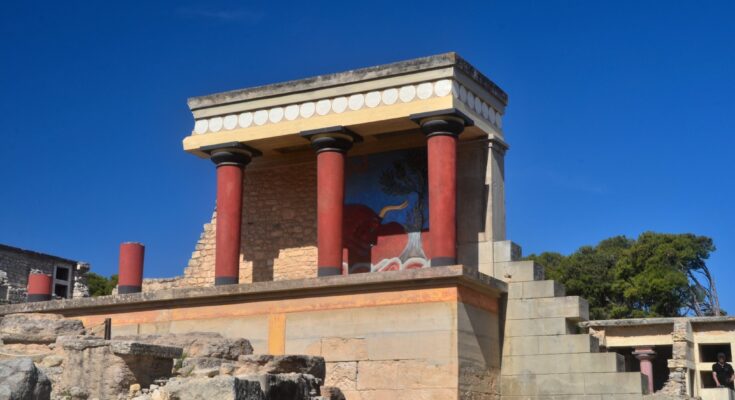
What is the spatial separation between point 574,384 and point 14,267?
28.2 metres

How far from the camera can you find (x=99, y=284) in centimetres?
5103

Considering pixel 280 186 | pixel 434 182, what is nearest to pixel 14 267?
pixel 280 186

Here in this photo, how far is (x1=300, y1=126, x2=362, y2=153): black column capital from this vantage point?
59.4 ft

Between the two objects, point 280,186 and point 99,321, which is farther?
point 280,186

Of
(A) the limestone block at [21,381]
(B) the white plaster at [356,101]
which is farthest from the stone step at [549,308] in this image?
(A) the limestone block at [21,381]

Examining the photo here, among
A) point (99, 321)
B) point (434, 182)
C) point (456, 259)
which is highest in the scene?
point (434, 182)

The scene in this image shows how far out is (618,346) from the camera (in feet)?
84.8

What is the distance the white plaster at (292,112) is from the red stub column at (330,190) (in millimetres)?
514

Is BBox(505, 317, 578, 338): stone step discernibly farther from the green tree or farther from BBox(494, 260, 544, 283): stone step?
the green tree

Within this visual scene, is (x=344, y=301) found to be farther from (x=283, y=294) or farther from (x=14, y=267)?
(x=14, y=267)

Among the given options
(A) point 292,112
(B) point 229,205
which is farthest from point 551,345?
(B) point 229,205

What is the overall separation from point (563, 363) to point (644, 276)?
30.7m

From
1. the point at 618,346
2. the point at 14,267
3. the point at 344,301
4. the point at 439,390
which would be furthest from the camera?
the point at 14,267

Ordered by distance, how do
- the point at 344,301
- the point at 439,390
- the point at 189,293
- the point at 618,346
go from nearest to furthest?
the point at 439,390 → the point at 344,301 → the point at 189,293 → the point at 618,346
